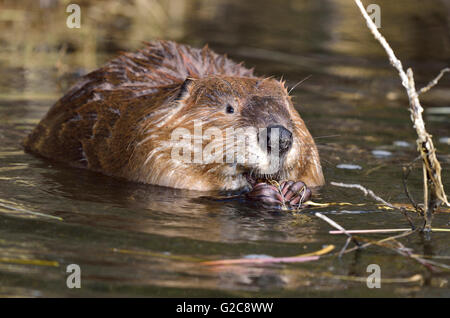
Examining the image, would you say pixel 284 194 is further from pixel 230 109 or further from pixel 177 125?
pixel 177 125

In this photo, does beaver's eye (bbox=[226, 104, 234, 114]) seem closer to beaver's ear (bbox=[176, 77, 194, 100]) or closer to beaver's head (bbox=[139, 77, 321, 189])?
beaver's head (bbox=[139, 77, 321, 189])

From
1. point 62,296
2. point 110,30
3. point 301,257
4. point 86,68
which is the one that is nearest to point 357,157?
point 301,257

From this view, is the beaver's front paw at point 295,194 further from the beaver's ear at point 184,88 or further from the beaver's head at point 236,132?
the beaver's ear at point 184,88

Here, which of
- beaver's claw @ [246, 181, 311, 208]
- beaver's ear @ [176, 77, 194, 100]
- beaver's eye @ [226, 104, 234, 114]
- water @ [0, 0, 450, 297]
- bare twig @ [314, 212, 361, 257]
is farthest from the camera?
beaver's ear @ [176, 77, 194, 100]

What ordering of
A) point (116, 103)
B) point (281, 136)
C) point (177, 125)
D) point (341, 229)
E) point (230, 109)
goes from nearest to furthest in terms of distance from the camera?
point (341, 229) < point (281, 136) < point (230, 109) < point (177, 125) < point (116, 103)

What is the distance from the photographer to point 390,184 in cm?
459

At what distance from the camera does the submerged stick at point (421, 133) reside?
10.4 feet

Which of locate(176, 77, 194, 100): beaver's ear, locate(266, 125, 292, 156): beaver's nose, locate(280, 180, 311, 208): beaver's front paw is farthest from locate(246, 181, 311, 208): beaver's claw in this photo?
locate(176, 77, 194, 100): beaver's ear

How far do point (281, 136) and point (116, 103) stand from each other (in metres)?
1.31

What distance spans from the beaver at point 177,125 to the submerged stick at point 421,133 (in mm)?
730

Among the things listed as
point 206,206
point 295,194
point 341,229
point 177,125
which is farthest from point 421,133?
point 177,125

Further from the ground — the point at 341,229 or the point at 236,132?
the point at 236,132

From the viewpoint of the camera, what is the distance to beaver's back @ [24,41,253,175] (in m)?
4.56

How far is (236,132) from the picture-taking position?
157 inches
